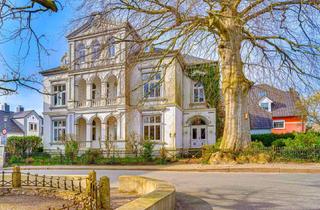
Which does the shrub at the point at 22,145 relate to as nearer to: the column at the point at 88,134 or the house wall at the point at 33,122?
the column at the point at 88,134

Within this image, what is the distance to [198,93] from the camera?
28891 mm

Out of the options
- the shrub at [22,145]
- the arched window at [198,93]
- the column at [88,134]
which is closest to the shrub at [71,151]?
the column at [88,134]

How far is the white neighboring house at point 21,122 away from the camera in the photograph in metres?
55.4

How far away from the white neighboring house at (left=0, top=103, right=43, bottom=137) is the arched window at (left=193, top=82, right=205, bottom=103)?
3929cm

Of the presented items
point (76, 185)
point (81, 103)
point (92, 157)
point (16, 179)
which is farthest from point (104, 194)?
point (81, 103)

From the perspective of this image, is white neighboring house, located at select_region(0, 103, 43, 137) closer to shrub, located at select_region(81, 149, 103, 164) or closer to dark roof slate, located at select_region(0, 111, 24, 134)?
dark roof slate, located at select_region(0, 111, 24, 134)

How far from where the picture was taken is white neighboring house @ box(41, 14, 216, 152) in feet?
87.5

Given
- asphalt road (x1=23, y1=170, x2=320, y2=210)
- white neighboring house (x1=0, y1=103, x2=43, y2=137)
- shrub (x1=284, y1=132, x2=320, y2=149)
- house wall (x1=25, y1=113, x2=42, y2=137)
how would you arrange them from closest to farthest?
1. asphalt road (x1=23, y1=170, x2=320, y2=210)
2. shrub (x1=284, y1=132, x2=320, y2=149)
3. white neighboring house (x1=0, y1=103, x2=43, y2=137)
4. house wall (x1=25, y1=113, x2=42, y2=137)

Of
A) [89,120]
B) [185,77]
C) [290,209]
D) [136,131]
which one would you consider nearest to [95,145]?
[89,120]

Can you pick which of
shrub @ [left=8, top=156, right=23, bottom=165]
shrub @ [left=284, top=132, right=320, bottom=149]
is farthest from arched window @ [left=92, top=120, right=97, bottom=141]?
shrub @ [left=284, top=132, right=320, bottom=149]

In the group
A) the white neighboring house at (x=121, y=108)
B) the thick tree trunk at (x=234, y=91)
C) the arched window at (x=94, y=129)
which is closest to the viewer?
the thick tree trunk at (x=234, y=91)

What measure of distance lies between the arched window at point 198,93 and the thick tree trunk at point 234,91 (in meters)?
11.8

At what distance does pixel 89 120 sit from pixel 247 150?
1716 centimetres

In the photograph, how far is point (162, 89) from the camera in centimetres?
2739
